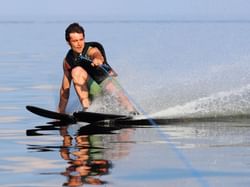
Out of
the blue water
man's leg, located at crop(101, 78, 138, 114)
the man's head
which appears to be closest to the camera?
the blue water

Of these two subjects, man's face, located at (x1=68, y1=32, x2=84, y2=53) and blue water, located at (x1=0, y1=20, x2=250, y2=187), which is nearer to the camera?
blue water, located at (x1=0, y1=20, x2=250, y2=187)

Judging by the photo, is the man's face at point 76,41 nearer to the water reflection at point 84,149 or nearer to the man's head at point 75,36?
the man's head at point 75,36

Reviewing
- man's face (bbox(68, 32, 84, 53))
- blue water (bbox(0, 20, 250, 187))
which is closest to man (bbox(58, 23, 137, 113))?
man's face (bbox(68, 32, 84, 53))

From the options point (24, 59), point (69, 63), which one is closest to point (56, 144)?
point (69, 63)

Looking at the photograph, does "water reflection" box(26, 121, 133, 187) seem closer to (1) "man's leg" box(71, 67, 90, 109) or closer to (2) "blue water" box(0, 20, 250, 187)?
(2) "blue water" box(0, 20, 250, 187)

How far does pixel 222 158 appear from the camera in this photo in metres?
9.62

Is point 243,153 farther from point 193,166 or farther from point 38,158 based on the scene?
point 38,158

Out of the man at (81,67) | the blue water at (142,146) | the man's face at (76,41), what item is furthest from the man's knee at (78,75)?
the blue water at (142,146)

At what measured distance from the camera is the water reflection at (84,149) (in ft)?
28.8

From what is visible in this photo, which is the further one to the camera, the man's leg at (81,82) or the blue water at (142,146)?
the man's leg at (81,82)

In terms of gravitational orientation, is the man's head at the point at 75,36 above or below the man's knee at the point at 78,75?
above

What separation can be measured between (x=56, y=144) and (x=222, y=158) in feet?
6.40

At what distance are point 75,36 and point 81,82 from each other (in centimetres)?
58

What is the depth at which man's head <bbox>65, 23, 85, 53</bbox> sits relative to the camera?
A: 43.4 ft
